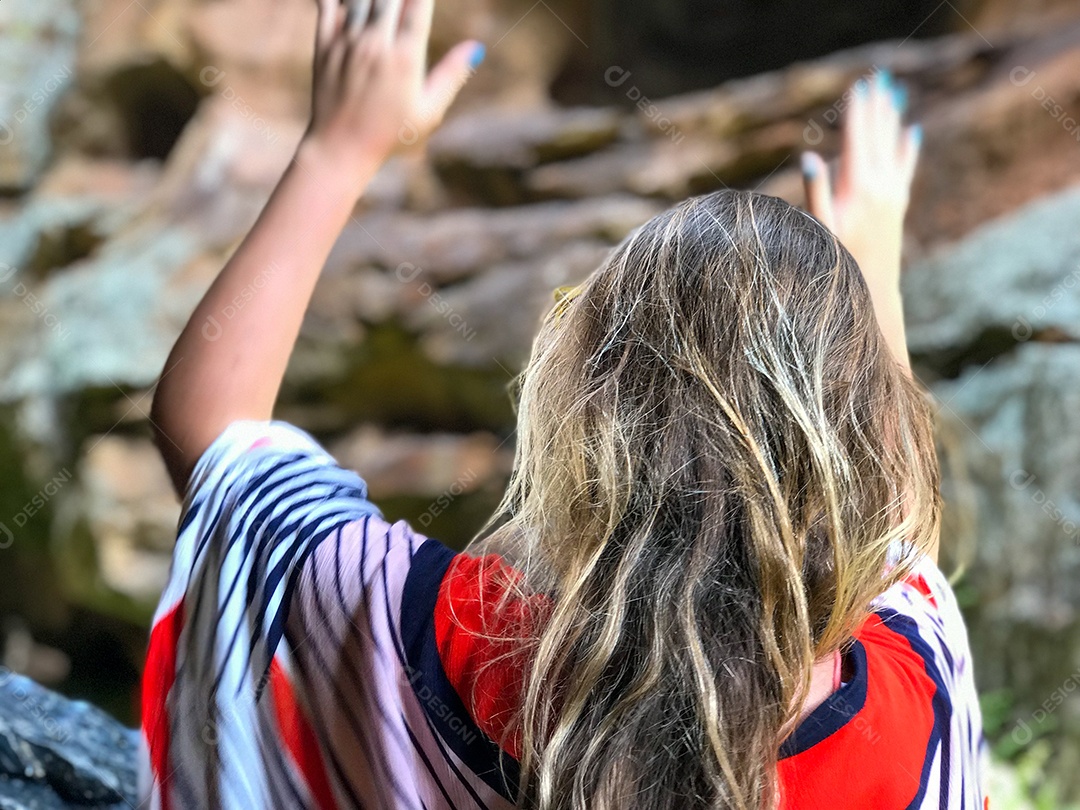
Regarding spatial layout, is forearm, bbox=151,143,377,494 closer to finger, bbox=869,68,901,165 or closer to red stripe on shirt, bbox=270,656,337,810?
red stripe on shirt, bbox=270,656,337,810

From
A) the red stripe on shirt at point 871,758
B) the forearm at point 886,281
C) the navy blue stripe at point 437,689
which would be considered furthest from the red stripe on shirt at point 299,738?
the forearm at point 886,281

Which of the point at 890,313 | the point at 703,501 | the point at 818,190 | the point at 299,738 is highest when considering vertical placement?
the point at 818,190

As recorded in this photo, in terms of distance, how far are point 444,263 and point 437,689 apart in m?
2.20

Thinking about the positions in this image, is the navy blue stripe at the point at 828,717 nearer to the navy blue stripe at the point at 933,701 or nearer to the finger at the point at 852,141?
the navy blue stripe at the point at 933,701

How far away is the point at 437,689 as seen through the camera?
557mm

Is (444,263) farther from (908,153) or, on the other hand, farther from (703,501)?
(703,501)

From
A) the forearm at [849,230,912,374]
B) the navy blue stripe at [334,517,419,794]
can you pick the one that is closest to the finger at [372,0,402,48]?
the navy blue stripe at [334,517,419,794]

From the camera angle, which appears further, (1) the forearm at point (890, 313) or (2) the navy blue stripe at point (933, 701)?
(1) the forearm at point (890, 313)

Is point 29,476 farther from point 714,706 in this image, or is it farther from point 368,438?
point 714,706

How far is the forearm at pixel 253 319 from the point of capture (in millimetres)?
668

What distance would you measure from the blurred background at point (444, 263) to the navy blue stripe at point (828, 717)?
1.70m

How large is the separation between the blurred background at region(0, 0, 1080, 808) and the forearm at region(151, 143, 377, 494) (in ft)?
5.06

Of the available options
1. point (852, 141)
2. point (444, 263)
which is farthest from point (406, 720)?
point (444, 263)

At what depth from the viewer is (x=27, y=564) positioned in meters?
3.10
